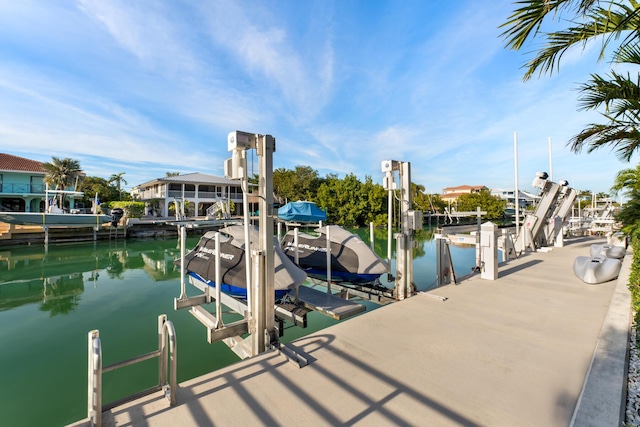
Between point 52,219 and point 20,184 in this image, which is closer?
point 52,219

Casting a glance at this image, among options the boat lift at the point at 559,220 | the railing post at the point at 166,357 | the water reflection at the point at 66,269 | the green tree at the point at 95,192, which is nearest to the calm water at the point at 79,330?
the water reflection at the point at 66,269

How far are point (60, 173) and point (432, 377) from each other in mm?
34229

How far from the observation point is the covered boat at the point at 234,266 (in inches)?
156

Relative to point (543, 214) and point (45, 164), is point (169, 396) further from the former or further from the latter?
point (45, 164)

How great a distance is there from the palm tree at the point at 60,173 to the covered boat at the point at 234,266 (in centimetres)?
2870

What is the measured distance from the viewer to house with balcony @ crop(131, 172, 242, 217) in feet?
96.2

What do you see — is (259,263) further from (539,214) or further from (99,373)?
(539,214)

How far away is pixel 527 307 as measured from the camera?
4090 mm

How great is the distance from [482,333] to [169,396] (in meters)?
3.11

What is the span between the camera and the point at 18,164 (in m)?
25.2

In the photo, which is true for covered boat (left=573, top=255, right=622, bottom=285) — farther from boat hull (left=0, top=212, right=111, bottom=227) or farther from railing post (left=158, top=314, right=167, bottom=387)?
boat hull (left=0, top=212, right=111, bottom=227)

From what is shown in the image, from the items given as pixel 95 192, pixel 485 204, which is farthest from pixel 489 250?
pixel 95 192

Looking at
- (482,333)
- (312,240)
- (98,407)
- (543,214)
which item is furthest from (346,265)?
(543,214)

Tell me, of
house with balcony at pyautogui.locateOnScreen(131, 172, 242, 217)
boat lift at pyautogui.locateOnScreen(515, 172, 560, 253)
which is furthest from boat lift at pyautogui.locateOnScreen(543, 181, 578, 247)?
house with balcony at pyautogui.locateOnScreen(131, 172, 242, 217)
